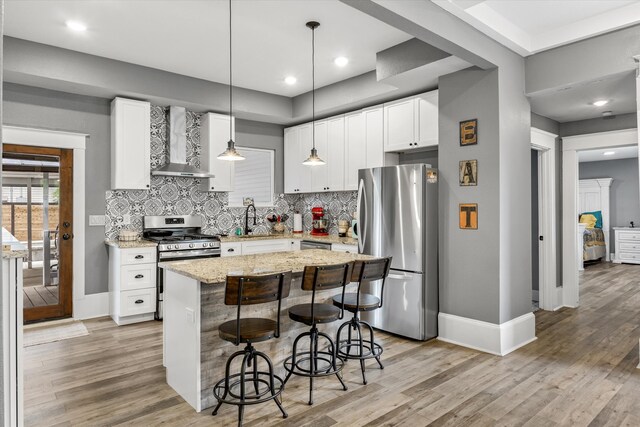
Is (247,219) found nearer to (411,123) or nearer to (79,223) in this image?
(79,223)

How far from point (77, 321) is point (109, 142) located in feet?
7.05

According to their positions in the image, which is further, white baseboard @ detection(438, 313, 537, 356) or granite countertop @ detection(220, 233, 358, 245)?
granite countertop @ detection(220, 233, 358, 245)

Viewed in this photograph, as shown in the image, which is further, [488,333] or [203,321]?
[488,333]

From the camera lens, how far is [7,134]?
4.27 metres

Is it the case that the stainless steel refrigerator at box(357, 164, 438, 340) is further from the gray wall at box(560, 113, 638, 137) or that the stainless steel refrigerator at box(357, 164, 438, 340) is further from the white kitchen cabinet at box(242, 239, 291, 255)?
the gray wall at box(560, 113, 638, 137)

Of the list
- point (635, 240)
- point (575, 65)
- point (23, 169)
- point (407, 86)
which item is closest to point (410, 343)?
point (407, 86)

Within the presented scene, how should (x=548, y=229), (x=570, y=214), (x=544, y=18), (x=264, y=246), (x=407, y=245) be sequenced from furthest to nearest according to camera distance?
1. (x=264, y=246)
2. (x=570, y=214)
3. (x=548, y=229)
4. (x=407, y=245)
5. (x=544, y=18)

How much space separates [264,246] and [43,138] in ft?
9.42

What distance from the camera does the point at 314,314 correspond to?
2846 mm

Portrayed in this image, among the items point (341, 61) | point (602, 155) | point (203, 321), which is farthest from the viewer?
point (602, 155)

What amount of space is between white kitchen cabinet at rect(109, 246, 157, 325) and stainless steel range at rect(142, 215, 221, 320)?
0.29ft

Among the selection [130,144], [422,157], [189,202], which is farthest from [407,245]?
[130,144]

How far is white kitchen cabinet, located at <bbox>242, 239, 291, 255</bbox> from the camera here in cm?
538

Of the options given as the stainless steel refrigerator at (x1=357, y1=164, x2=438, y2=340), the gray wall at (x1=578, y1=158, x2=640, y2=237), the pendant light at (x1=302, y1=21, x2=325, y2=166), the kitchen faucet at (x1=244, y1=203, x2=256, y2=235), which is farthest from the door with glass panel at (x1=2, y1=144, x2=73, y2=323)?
the gray wall at (x1=578, y1=158, x2=640, y2=237)
